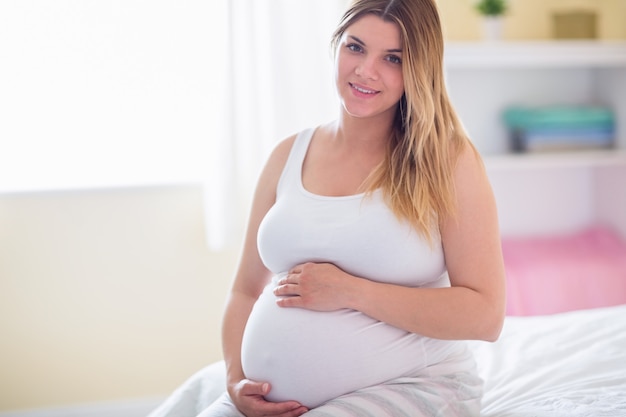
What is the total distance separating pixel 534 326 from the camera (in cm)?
178

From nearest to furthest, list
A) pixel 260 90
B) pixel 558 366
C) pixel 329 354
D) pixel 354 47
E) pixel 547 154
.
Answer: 1. pixel 329 354
2. pixel 354 47
3. pixel 558 366
4. pixel 260 90
5. pixel 547 154

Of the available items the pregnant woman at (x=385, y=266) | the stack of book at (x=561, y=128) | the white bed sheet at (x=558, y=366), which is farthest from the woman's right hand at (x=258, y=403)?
the stack of book at (x=561, y=128)

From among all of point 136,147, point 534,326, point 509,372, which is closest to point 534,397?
point 509,372

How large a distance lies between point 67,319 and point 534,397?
1.68m

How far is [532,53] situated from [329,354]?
1.55 meters

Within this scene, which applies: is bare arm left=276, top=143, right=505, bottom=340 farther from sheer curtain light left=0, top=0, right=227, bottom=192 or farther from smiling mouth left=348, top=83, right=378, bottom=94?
A: sheer curtain light left=0, top=0, right=227, bottom=192

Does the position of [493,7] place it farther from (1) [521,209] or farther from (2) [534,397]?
(2) [534,397]

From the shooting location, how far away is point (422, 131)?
4.48 feet

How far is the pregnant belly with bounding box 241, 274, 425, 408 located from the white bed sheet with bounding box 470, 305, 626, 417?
23cm

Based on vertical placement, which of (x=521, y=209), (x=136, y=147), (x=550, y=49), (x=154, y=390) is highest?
(x=550, y=49)

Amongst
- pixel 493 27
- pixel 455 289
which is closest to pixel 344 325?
pixel 455 289

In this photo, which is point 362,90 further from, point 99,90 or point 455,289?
point 99,90

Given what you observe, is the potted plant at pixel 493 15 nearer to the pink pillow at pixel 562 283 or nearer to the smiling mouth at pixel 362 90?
the pink pillow at pixel 562 283

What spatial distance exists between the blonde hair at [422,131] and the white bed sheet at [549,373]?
1.22 ft
